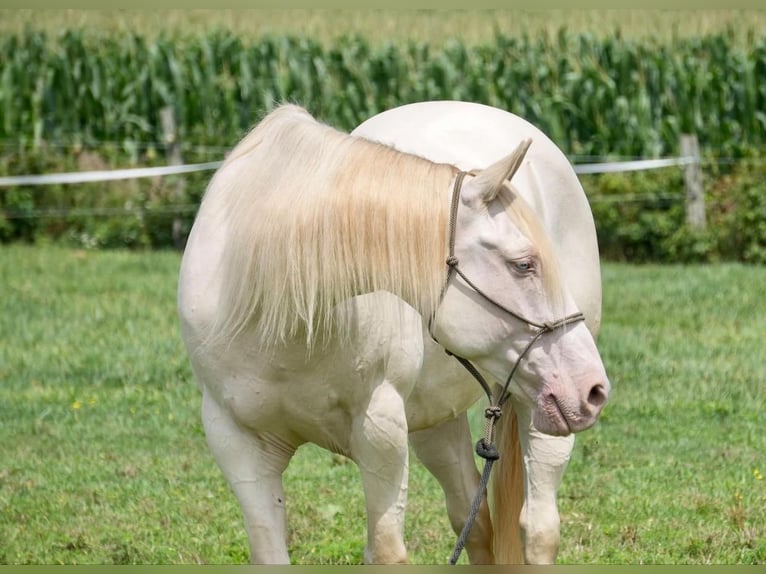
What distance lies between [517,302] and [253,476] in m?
1.02

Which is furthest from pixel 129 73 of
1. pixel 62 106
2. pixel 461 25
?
pixel 461 25

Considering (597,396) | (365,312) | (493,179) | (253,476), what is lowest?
(253,476)

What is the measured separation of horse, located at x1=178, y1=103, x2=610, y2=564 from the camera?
324 centimetres

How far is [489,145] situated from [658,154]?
1025cm

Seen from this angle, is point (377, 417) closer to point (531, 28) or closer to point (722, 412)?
point (722, 412)

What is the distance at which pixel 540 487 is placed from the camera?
432 cm

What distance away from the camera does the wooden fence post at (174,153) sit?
45.1 feet

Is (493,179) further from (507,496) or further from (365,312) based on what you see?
(507,496)

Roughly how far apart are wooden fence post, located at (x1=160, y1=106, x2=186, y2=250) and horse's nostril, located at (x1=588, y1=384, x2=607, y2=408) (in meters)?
10.8

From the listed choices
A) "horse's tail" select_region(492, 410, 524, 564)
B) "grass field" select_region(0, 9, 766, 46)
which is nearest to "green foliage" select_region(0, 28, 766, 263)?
"grass field" select_region(0, 9, 766, 46)

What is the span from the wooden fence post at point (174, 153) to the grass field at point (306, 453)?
9.84ft

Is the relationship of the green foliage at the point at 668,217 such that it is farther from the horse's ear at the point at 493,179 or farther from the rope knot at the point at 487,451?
the horse's ear at the point at 493,179

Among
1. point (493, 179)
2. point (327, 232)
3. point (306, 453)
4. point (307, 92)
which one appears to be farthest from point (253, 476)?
point (307, 92)

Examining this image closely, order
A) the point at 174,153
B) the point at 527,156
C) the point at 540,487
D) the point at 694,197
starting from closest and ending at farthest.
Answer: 1. the point at 540,487
2. the point at 527,156
3. the point at 694,197
4. the point at 174,153
